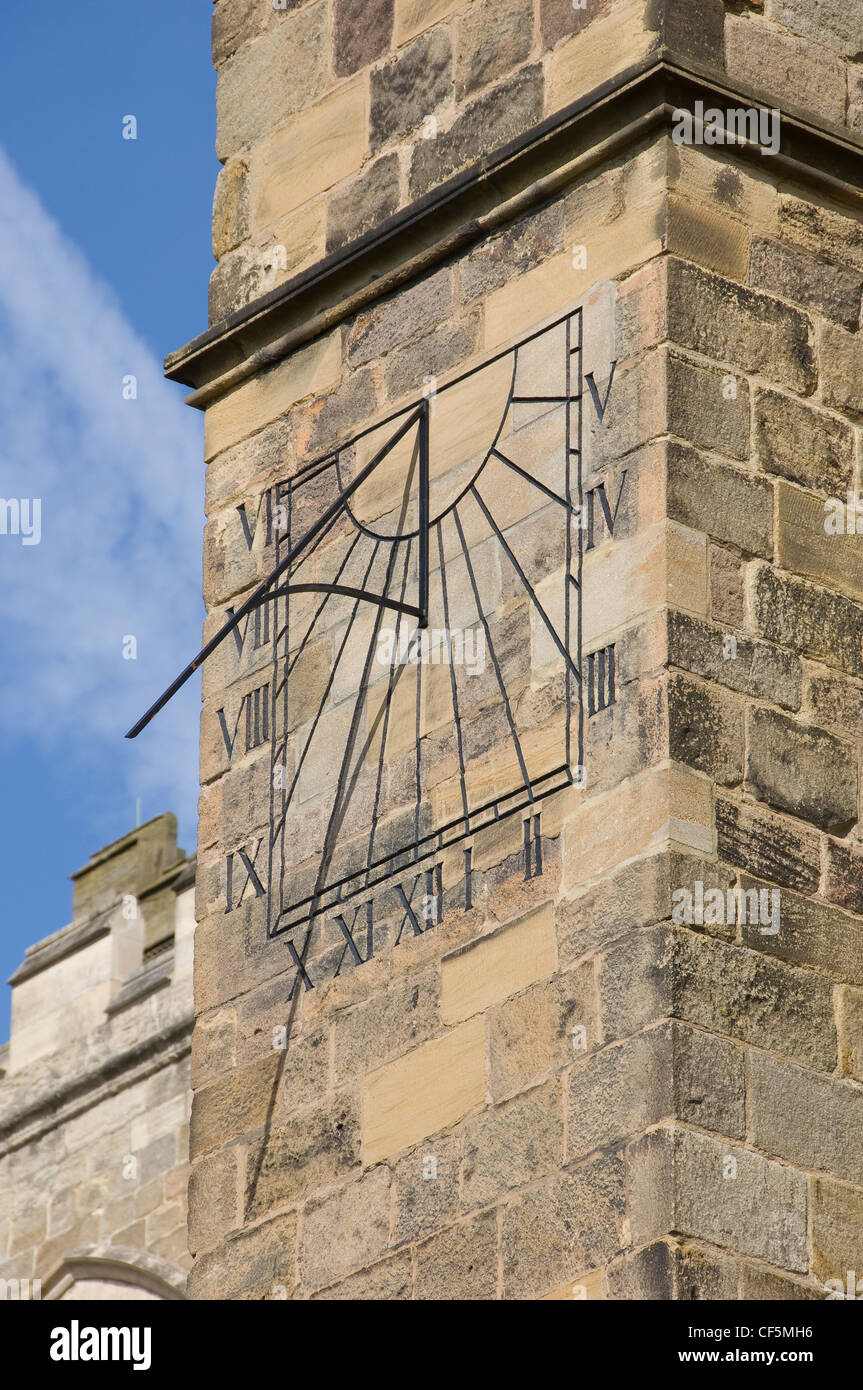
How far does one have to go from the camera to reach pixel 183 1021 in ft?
40.6

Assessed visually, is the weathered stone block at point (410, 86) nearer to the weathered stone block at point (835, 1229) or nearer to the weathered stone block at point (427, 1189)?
the weathered stone block at point (427, 1189)

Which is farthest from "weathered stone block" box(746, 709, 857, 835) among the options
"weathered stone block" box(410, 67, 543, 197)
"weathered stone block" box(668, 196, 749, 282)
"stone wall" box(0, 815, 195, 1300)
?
"stone wall" box(0, 815, 195, 1300)

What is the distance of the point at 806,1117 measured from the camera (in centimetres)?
643

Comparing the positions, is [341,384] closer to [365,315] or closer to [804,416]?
[365,315]

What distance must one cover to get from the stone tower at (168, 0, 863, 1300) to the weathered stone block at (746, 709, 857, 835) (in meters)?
Answer: 0.01

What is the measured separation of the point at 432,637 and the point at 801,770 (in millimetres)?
913

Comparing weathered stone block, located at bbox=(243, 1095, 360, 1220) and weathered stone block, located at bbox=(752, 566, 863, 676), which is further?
weathered stone block, located at bbox=(243, 1095, 360, 1220)

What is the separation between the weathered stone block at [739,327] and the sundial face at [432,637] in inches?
10.6

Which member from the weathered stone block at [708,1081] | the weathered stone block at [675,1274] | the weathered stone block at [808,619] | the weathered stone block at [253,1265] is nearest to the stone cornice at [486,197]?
the weathered stone block at [808,619]

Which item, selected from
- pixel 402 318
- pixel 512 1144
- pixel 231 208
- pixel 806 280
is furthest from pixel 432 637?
pixel 231 208

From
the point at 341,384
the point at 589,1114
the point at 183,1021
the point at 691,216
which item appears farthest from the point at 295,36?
the point at 183,1021

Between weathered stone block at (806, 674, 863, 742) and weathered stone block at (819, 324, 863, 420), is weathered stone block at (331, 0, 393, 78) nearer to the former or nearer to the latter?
weathered stone block at (819, 324, 863, 420)

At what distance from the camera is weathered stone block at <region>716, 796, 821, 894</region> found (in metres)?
6.55

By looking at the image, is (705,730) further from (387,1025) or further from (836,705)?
(387,1025)
